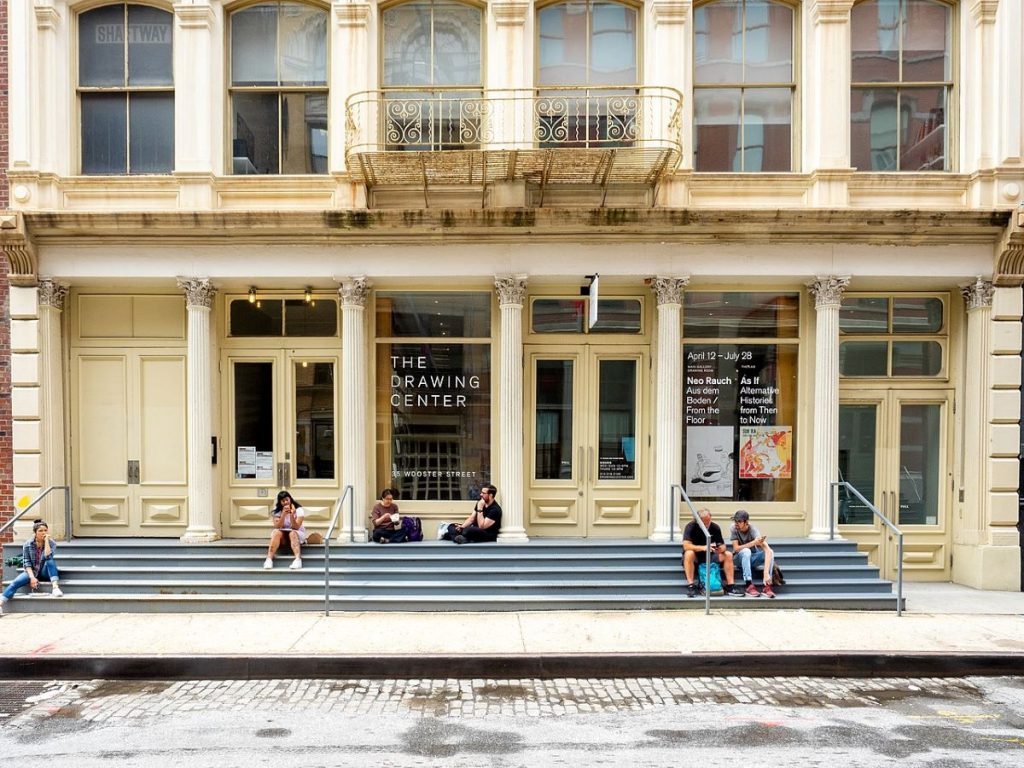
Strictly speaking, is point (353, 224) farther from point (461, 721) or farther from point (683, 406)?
point (461, 721)

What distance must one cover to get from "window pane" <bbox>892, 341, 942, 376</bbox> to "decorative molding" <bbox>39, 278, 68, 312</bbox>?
12.7m

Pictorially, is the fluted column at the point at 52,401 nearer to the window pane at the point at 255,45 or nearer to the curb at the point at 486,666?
the curb at the point at 486,666

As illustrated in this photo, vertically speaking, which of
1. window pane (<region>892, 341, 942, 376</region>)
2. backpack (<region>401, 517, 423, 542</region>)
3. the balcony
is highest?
the balcony

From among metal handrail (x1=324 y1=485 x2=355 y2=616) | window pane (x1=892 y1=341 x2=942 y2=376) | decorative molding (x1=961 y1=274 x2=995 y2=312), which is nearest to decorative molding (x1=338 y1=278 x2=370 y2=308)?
metal handrail (x1=324 y1=485 x2=355 y2=616)

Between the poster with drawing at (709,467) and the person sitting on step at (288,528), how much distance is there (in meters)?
5.76

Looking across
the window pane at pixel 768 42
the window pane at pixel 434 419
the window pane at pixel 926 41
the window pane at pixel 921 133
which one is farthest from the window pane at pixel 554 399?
the window pane at pixel 926 41

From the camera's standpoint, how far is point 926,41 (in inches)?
436

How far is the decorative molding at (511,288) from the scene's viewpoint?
1070 centimetres

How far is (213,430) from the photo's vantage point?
36.7 feet

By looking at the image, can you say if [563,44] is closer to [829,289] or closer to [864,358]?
[829,289]

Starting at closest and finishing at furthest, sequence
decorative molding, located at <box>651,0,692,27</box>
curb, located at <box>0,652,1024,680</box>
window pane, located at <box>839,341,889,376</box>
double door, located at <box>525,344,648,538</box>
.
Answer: curb, located at <box>0,652,1024,680</box>, decorative molding, located at <box>651,0,692,27</box>, double door, located at <box>525,344,648,538</box>, window pane, located at <box>839,341,889,376</box>

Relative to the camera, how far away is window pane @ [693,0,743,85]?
36.2 feet

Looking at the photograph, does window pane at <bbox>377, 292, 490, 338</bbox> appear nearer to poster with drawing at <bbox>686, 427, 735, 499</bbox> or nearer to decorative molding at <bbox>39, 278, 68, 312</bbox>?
poster with drawing at <bbox>686, 427, 735, 499</bbox>

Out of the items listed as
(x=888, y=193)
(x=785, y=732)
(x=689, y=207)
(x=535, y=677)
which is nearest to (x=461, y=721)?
(x=535, y=677)
